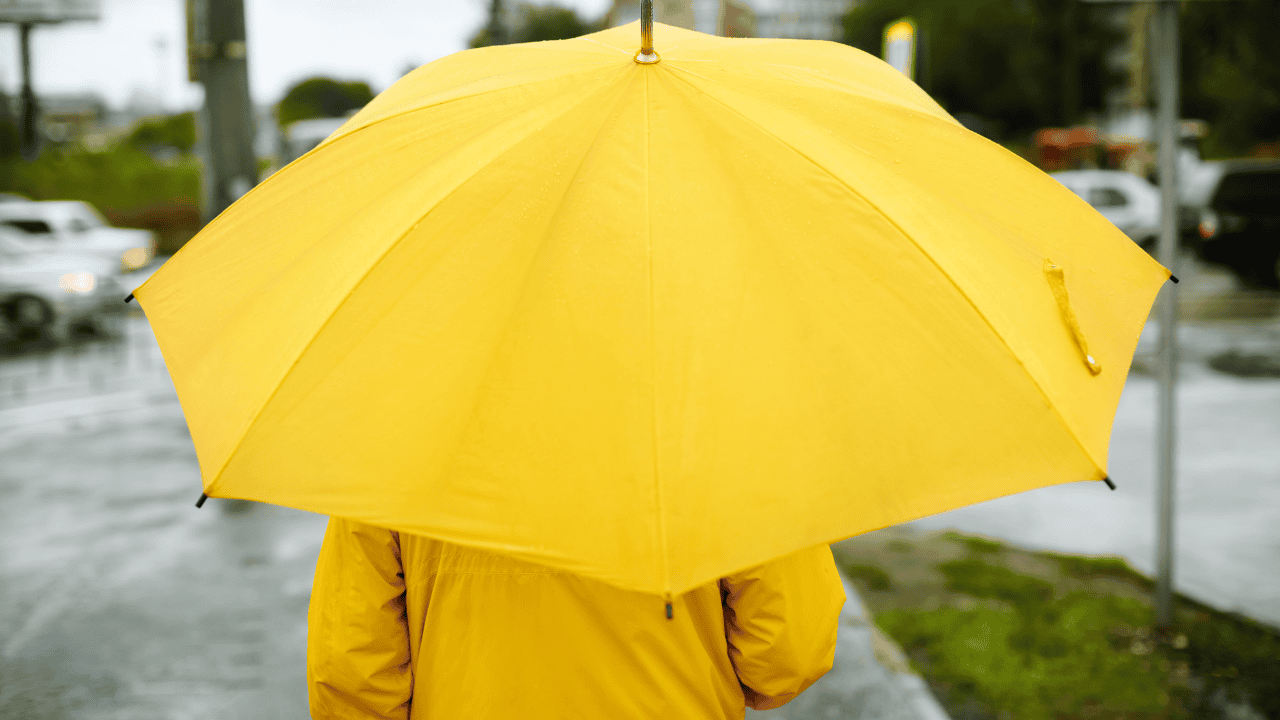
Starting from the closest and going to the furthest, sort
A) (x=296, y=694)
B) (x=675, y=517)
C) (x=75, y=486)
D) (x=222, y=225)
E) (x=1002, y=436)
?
(x=675, y=517) < (x=1002, y=436) < (x=222, y=225) < (x=296, y=694) < (x=75, y=486)

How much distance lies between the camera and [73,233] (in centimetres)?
1972

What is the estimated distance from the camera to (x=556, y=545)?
1.37 meters

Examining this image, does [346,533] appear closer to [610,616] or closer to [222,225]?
[610,616]

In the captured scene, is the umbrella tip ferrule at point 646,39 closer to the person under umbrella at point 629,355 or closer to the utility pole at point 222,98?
the person under umbrella at point 629,355

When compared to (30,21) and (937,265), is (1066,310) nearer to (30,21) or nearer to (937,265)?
(937,265)

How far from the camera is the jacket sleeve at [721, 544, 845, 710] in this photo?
174 cm

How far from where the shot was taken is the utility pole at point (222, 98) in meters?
6.94

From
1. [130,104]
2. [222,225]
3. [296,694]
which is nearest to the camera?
[222,225]

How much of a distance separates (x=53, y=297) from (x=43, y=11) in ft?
17.5

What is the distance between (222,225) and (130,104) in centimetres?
11096

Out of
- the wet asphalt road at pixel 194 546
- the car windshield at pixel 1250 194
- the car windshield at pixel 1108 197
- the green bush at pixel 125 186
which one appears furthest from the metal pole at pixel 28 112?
the car windshield at pixel 1250 194

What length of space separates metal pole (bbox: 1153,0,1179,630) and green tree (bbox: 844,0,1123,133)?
4703 centimetres

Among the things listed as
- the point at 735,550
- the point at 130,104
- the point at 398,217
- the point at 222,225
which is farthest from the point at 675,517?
the point at 130,104

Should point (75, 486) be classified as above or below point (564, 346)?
below
